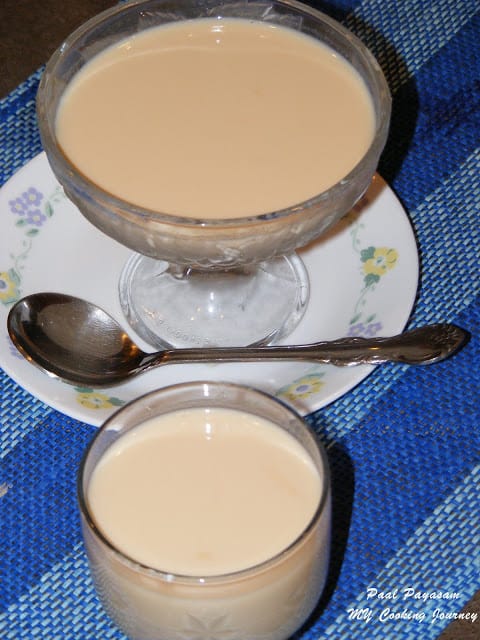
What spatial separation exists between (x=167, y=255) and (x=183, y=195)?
62 mm

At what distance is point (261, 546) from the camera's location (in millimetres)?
854

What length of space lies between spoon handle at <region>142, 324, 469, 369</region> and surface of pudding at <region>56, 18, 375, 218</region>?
17cm

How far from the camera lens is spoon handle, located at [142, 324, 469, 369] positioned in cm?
114

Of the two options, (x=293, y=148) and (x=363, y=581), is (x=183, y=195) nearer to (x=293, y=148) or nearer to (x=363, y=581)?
(x=293, y=148)

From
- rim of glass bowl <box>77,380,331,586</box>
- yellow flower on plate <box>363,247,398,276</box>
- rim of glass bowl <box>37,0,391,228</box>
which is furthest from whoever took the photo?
yellow flower on plate <box>363,247,398,276</box>

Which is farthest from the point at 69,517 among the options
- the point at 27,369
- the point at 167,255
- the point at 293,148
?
the point at 293,148

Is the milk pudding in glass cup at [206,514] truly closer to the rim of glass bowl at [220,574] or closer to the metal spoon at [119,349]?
the rim of glass bowl at [220,574]

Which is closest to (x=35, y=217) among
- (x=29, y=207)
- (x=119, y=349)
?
(x=29, y=207)

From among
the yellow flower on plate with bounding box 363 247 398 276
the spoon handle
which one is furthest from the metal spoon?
the yellow flower on plate with bounding box 363 247 398 276

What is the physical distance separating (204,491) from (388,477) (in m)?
0.27

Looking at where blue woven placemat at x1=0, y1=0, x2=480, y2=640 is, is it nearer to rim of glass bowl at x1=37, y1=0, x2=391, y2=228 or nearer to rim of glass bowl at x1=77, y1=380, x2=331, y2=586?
rim of glass bowl at x1=77, y1=380, x2=331, y2=586

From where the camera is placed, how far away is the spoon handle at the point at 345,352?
1.14 metres

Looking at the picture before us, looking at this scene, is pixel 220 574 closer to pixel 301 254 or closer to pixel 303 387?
pixel 303 387

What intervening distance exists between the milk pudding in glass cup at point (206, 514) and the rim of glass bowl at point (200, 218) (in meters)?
0.18
